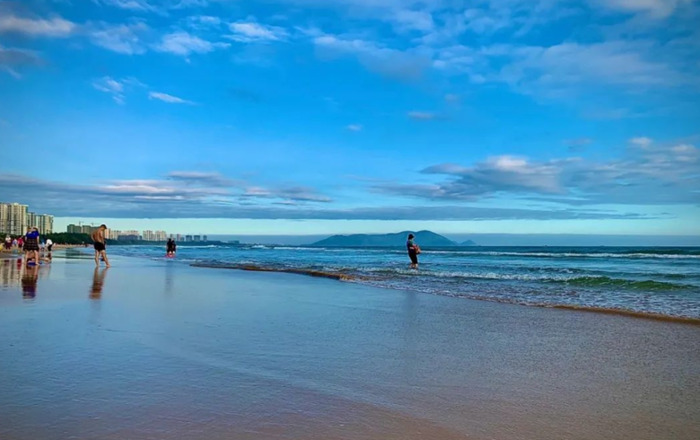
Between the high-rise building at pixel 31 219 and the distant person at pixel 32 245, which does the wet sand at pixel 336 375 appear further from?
the high-rise building at pixel 31 219

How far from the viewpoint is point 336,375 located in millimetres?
4859

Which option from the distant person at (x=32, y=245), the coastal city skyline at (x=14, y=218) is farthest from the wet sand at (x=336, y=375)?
the coastal city skyline at (x=14, y=218)

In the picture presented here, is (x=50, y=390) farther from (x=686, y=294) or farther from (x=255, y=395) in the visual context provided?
(x=686, y=294)

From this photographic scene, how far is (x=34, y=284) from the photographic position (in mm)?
13062

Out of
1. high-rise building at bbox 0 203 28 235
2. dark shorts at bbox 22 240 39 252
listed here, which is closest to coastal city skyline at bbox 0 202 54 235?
high-rise building at bbox 0 203 28 235

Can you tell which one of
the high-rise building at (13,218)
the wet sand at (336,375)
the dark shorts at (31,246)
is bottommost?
the wet sand at (336,375)

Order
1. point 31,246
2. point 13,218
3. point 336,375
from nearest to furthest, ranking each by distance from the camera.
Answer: point 336,375 < point 31,246 < point 13,218

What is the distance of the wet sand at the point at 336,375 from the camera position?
11.6 feet

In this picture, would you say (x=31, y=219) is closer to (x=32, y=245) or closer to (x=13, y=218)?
(x=13, y=218)

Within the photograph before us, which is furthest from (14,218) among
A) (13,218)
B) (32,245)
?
(32,245)

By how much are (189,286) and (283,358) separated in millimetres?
9272

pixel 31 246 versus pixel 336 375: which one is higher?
pixel 31 246

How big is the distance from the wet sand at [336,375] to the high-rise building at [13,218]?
103 meters

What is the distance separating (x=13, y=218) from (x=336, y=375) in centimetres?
11202
